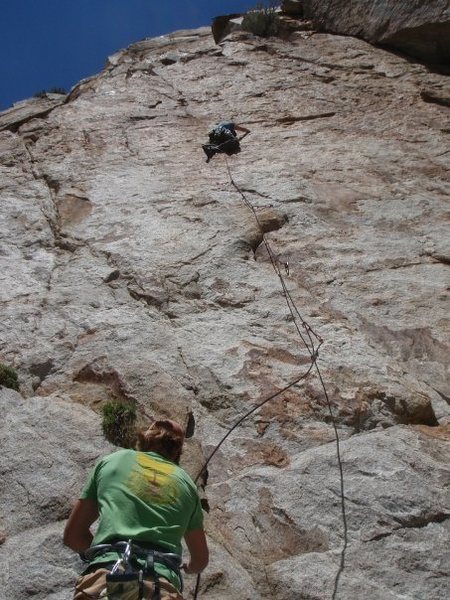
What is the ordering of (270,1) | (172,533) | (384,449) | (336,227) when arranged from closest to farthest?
(172,533)
(384,449)
(336,227)
(270,1)

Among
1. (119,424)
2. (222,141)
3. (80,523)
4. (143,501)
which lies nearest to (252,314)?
(119,424)

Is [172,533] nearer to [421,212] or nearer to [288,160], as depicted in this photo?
[421,212]

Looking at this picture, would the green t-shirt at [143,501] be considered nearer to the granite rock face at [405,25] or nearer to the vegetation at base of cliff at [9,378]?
the vegetation at base of cliff at [9,378]

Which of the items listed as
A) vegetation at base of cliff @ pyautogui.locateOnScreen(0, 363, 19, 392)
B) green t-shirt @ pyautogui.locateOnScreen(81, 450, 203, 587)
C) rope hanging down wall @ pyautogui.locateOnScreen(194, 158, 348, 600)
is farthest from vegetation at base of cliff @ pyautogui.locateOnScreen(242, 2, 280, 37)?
green t-shirt @ pyautogui.locateOnScreen(81, 450, 203, 587)

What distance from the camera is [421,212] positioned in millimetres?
8719

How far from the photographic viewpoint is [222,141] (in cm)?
1045

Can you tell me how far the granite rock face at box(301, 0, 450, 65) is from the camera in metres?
13.2

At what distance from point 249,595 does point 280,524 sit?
23.8 inches

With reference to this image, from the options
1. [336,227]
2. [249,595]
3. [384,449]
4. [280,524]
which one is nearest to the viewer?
[249,595]

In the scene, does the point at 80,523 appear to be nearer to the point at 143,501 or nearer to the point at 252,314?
the point at 143,501

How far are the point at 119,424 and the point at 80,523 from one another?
195 centimetres

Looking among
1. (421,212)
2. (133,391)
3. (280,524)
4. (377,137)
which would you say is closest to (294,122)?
(377,137)

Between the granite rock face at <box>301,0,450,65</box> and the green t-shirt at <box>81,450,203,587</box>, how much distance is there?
11.5 metres

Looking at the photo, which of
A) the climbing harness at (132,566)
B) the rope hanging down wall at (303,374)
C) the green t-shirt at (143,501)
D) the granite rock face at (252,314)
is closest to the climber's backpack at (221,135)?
the granite rock face at (252,314)
